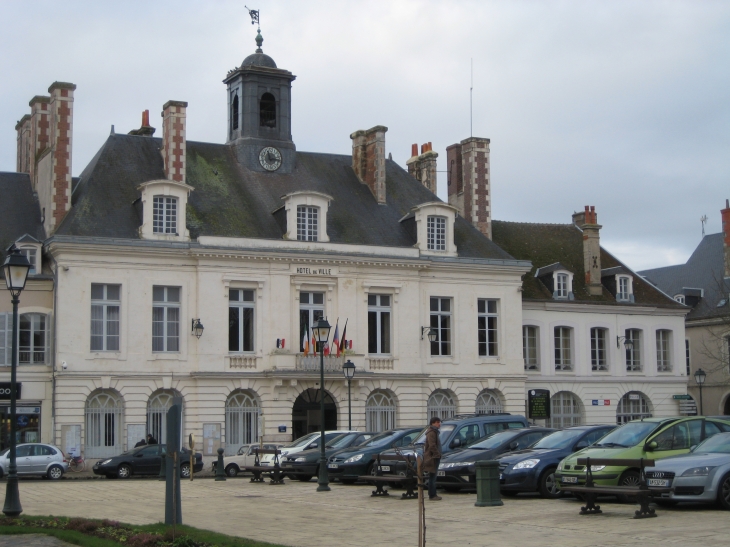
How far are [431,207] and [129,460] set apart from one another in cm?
1553

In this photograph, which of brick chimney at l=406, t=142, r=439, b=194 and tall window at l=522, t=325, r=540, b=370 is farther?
brick chimney at l=406, t=142, r=439, b=194

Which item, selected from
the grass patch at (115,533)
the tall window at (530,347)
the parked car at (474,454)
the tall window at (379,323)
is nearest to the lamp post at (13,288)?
the grass patch at (115,533)

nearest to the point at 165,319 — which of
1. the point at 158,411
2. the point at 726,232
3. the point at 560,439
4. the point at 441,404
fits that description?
the point at 158,411

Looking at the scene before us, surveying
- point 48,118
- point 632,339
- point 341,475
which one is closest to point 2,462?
point 341,475

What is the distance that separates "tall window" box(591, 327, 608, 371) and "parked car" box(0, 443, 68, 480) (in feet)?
74.4

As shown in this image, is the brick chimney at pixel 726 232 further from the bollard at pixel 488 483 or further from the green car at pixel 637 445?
the bollard at pixel 488 483

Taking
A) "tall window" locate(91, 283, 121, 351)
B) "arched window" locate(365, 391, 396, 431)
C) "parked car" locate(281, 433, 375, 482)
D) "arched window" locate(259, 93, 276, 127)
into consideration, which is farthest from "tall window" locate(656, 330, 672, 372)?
"tall window" locate(91, 283, 121, 351)

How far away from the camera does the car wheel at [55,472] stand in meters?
31.8

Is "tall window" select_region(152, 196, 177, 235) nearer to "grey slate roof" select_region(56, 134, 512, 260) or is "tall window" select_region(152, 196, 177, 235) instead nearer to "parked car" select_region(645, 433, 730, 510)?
"grey slate roof" select_region(56, 134, 512, 260)

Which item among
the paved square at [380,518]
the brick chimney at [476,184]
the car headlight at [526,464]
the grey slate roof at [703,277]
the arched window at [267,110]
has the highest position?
the arched window at [267,110]

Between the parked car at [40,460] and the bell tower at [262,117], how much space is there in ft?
46.6

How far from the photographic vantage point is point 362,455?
25297 millimetres

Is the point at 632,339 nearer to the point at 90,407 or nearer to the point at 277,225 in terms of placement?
the point at 277,225

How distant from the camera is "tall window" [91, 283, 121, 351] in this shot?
119 feet
